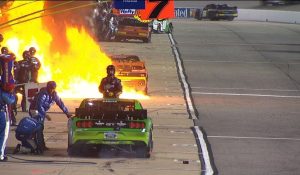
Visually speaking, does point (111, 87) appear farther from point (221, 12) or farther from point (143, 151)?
point (221, 12)

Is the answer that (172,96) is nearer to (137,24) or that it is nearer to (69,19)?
(69,19)

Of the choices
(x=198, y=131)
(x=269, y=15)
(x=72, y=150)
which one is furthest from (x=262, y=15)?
(x=72, y=150)

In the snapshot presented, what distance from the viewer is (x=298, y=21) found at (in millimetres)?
77438

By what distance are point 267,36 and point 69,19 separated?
39.4m

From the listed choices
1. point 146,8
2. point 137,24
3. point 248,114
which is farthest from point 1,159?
point 137,24

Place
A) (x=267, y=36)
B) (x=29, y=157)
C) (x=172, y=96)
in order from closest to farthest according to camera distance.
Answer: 1. (x=29, y=157)
2. (x=172, y=96)
3. (x=267, y=36)

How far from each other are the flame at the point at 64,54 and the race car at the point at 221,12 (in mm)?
48288

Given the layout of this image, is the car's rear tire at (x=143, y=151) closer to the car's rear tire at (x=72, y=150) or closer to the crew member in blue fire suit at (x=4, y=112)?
the car's rear tire at (x=72, y=150)

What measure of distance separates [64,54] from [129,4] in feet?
53.3

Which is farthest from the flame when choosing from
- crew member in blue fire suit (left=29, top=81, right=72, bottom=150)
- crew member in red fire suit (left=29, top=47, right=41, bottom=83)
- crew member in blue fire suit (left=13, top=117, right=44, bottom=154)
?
crew member in blue fire suit (left=13, top=117, right=44, bottom=154)

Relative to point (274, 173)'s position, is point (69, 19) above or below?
above

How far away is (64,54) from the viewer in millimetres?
32875

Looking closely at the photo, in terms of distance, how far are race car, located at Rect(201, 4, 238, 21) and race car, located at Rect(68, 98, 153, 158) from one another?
209 ft

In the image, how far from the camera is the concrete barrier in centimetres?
7875
